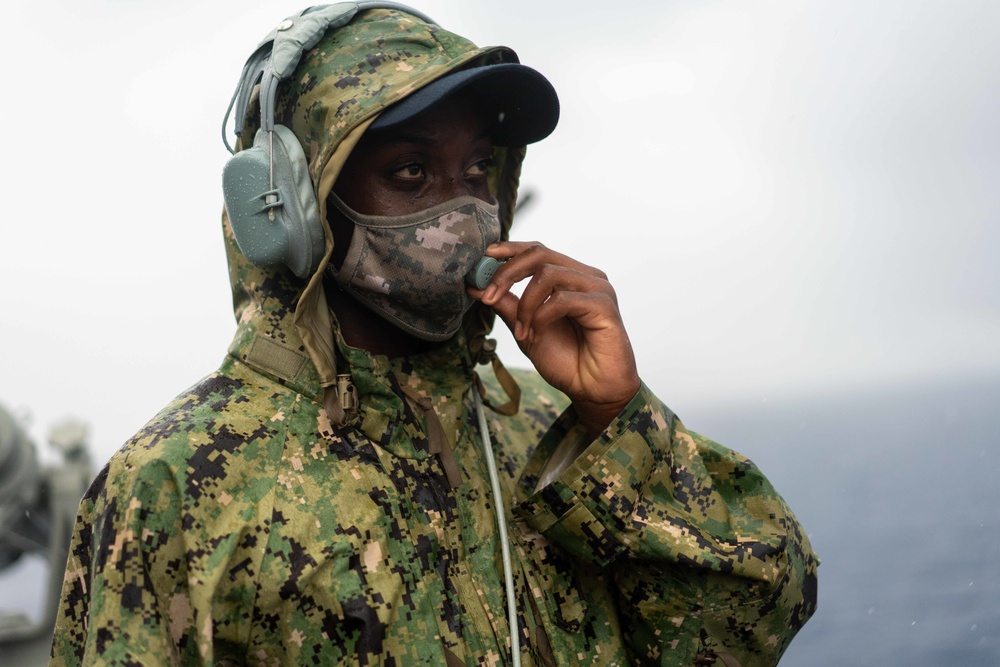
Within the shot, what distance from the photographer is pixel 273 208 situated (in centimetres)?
230

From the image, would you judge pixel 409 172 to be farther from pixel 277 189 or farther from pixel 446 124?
pixel 277 189

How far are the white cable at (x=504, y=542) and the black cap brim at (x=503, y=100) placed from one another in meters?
0.80

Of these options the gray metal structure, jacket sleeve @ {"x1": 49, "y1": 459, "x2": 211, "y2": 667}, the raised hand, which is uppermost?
the raised hand

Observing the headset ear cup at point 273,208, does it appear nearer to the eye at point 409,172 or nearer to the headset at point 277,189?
the headset at point 277,189

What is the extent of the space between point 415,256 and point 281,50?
0.63 metres

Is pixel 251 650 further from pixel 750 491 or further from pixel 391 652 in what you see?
pixel 750 491

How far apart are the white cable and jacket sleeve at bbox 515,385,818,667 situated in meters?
0.06

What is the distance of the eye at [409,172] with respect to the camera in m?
2.36

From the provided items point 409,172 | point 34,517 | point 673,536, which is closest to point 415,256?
point 409,172

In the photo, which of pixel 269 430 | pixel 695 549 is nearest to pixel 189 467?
pixel 269 430

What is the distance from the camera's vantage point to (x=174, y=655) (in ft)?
6.57

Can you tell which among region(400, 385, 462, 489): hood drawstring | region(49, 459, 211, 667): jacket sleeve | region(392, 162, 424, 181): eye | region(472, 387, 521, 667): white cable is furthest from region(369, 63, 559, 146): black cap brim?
region(49, 459, 211, 667): jacket sleeve

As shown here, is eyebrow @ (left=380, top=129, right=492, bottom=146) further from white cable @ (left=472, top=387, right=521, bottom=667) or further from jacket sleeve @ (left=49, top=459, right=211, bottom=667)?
jacket sleeve @ (left=49, top=459, right=211, bottom=667)

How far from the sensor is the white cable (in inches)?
88.4
